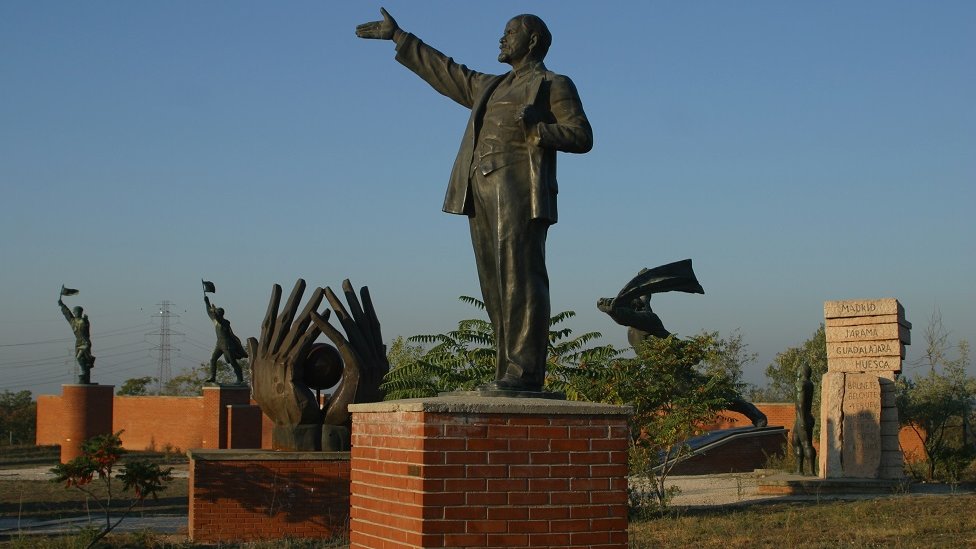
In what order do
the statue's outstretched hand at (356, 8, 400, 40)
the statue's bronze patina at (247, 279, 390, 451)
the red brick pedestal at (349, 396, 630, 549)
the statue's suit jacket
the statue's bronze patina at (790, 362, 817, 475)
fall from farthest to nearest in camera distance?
1. the statue's bronze patina at (790, 362, 817, 475)
2. the statue's bronze patina at (247, 279, 390, 451)
3. the statue's outstretched hand at (356, 8, 400, 40)
4. the statue's suit jacket
5. the red brick pedestal at (349, 396, 630, 549)

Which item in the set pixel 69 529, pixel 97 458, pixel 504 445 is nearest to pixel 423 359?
pixel 97 458

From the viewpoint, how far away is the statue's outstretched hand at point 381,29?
6715mm

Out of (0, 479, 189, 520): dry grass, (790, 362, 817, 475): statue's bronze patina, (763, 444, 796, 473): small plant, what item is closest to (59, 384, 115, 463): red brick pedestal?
(0, 479, 189, 520): dry grass

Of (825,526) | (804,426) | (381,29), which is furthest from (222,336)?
(381,29)

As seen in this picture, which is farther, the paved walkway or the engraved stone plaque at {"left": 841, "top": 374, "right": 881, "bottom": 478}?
the engraved stone plaque at {"left": 841, "top": 374, "right": 881, "bottom": 478}

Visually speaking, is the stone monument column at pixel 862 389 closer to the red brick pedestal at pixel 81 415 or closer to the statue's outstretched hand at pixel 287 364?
the statue's outstretched hand at pixel 287 364

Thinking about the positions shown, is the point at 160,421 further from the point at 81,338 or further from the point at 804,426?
the point at 804,426

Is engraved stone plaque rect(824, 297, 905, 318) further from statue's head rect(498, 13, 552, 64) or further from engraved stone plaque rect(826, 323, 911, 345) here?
statue's head rect(498, 13, 552, 64)

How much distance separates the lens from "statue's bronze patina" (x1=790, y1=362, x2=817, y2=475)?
64.6ft

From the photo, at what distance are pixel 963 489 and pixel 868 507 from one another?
4.21 m

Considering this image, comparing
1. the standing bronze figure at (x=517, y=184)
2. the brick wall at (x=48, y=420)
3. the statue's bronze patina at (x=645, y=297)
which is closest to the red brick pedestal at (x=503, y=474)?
the standing bronze figure at (x=517, y=184)

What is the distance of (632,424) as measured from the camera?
50.1 feet

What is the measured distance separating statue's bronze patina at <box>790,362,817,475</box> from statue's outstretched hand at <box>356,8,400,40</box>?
48.6 feet

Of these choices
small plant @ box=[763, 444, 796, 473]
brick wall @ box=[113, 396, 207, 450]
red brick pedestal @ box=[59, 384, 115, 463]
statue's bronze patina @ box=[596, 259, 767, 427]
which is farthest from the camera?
brick wall @ box=[113, 396, 207, 450]
